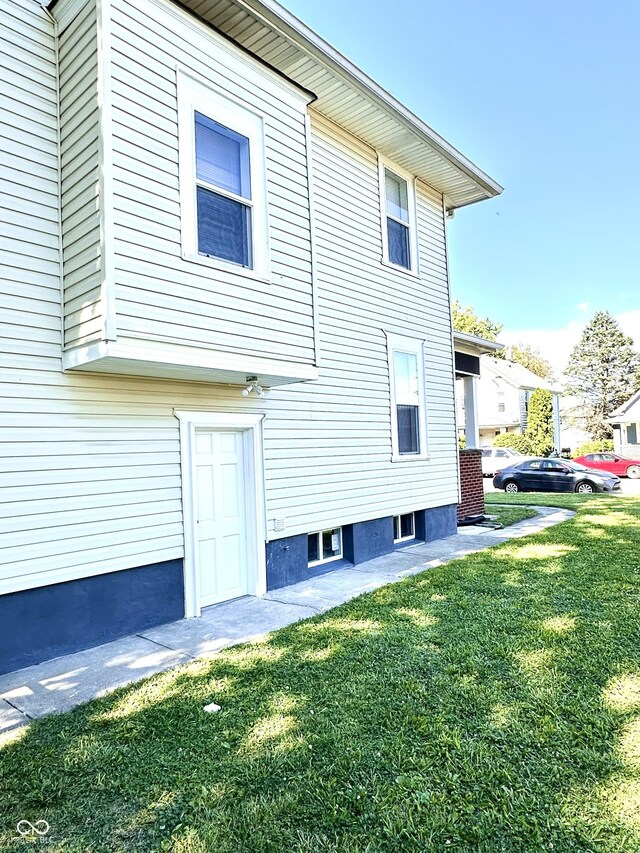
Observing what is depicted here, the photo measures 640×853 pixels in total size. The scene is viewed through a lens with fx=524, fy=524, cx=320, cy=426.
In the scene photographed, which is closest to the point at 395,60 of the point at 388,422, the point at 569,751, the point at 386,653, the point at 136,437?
the point at 388,422

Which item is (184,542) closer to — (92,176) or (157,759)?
(157,759)

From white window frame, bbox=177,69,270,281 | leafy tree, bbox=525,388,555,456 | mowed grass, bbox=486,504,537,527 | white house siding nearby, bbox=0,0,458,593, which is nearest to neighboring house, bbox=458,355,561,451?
leafy tree, bbox=525,388,555,456

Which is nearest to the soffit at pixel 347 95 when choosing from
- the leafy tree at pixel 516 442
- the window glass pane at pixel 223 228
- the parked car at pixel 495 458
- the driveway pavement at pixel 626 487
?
the window glass pane at pixel 223 228

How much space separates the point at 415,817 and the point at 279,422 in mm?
4829

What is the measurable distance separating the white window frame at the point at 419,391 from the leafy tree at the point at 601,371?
143 ft

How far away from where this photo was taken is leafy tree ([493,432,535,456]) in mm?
32531

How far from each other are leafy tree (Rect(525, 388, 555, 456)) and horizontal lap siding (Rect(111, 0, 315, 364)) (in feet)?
98.1

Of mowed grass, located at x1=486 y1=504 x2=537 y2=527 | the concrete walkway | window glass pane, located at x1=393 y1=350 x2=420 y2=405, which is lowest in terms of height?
mowed grass, located at x1=486 y1=504 x2=537 y2=527

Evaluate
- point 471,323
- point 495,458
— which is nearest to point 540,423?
point 495,458

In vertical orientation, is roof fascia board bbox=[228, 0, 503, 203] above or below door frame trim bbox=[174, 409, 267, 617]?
above

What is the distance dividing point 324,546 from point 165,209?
4.97m

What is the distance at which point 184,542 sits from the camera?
17.8ft

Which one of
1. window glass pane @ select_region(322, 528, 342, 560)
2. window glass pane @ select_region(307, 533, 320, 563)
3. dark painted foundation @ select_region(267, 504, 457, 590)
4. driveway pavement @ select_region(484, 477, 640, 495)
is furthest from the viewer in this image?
driveway pavement @ select_region(484, 477, 640, 495)

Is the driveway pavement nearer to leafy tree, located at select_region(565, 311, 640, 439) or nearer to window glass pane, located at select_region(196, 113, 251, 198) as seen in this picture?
window glass pane, located at select_region(196, 113, 251, 198)
